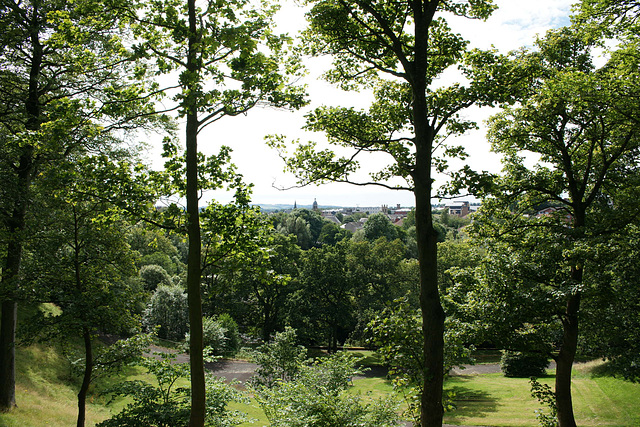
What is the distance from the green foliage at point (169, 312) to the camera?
30656 millimetres

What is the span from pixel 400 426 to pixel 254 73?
7.63 meters

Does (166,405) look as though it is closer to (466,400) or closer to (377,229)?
(466,400)

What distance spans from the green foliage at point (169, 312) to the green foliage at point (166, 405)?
2339 cm

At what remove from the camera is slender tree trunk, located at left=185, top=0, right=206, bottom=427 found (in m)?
5.89

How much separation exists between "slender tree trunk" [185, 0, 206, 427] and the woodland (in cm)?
3

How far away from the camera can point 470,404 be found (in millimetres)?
19906

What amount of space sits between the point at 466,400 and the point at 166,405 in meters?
17.6

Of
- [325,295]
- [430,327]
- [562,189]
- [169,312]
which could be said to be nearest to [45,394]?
[430,327]

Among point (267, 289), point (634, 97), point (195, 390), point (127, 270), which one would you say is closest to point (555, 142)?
point (634, 97)

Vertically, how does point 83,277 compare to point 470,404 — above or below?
above

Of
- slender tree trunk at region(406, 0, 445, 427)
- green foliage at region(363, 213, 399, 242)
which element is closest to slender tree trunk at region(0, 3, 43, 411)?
slender tree trunk at region(406, 0, 445, 427)

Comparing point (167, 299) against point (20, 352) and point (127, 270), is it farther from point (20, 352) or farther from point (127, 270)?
point (127, 270)

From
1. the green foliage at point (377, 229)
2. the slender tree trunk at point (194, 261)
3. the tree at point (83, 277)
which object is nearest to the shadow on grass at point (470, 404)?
the tree at point (83, 277)

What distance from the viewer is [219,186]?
20.8 feet
